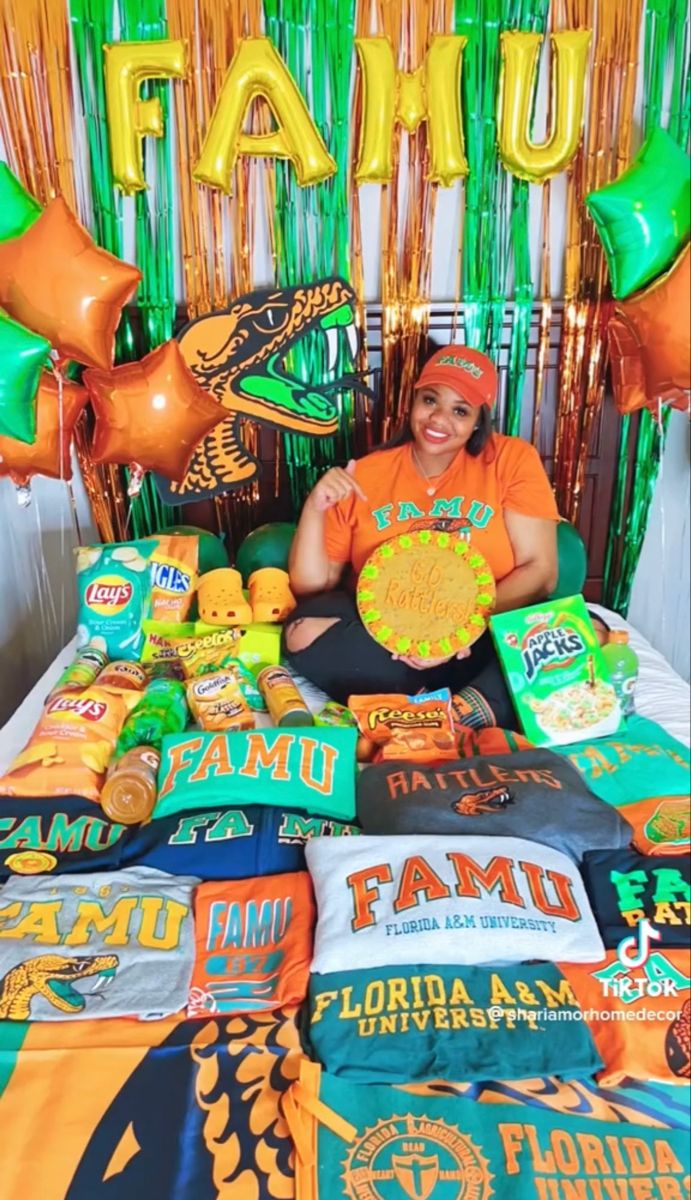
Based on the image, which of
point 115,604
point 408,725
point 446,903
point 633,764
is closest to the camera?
point 446,903

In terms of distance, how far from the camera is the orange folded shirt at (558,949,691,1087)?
103 centimetres

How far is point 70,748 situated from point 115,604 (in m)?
0.46

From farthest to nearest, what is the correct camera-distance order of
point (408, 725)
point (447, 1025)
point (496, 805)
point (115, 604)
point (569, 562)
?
point (569, 562), point (115, 604), point (408, 725), point (496, 805), point (447, 1025)

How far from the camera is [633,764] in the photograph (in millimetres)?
1604

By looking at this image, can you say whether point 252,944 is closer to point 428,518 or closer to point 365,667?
point 365,667

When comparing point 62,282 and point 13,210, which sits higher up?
point 13,210

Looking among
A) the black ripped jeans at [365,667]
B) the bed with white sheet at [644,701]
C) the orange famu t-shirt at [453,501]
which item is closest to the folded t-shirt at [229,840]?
the bed with white sheet at [644,701]

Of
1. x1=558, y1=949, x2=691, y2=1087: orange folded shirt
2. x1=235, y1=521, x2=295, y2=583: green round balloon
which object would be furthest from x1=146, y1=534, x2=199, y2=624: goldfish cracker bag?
x1=558, y1=949, x2=691, y2=1087: orange folded shirt

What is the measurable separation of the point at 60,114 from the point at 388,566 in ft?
4.10

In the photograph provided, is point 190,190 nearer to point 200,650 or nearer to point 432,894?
point 200,650

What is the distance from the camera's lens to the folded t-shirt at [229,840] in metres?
1.36

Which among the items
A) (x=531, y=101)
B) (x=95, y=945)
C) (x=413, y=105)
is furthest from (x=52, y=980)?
(x=531, y=101)

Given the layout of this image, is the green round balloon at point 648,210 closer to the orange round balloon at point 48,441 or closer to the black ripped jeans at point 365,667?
the black ripped jeans at point 365,667

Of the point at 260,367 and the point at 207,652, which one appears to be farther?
the point at 260,367
